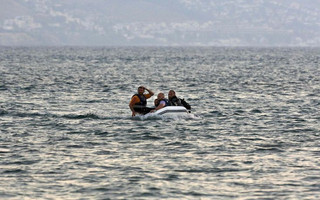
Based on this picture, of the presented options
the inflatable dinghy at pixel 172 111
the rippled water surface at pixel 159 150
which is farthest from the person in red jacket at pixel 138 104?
the inflatable dinghy at pixel 172 111

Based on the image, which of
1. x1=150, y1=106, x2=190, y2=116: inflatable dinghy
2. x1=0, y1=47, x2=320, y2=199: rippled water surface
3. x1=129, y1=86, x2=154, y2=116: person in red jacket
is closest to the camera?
x1=0, y1=47, x2=320, y2=199: rippled water surface

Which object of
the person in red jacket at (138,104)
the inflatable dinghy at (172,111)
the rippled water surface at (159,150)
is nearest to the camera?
the rippled water surface at (159,150)

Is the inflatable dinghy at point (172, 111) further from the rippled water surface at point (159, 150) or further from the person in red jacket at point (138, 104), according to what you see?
the person in red jacket at point (138, 104)

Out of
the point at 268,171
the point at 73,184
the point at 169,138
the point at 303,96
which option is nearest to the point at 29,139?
the point at 169,138

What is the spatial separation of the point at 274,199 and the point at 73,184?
512 centimetres

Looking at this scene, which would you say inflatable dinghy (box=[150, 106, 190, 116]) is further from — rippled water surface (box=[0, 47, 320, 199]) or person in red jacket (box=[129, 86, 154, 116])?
person in red jacket (box=[129, 86, 154, 116])

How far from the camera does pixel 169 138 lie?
2503 centimetres

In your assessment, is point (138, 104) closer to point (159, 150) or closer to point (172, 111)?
point (172, 111)

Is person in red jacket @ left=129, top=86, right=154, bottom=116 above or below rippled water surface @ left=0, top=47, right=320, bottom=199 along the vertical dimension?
above

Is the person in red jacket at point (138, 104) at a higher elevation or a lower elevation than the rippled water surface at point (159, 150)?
higher

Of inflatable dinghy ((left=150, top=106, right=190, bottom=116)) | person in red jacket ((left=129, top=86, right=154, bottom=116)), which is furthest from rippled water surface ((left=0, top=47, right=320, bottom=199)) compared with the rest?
person in red jacket ((left=129, top=86, right=154, bottom=116))

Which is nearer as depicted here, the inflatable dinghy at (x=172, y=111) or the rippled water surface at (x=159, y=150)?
the rippled water surface at (x=159, y=150)

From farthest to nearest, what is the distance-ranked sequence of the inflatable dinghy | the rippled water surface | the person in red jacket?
the person in red jacket → the inflatable dinghy → the rippled water surface

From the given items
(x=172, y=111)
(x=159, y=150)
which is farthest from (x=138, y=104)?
(x=159, y=150)
